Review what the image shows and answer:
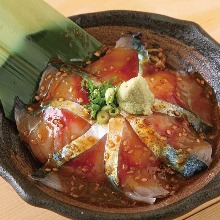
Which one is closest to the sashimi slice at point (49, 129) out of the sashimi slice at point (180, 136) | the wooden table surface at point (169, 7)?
the sashimi slice at point (180, 136)

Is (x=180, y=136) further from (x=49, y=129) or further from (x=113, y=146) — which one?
(x=49, y=129)

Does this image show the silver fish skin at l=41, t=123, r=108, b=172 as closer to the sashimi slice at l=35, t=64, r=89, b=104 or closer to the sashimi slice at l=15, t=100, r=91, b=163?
the sashimi slice at l=15, t=100, r=91, b=163

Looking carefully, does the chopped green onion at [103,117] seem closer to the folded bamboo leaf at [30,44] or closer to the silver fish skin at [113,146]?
the silver fish skin at [113,146]

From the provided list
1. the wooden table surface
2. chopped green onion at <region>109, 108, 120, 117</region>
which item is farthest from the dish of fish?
the wooden table surface

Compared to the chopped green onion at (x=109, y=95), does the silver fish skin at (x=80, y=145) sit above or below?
below

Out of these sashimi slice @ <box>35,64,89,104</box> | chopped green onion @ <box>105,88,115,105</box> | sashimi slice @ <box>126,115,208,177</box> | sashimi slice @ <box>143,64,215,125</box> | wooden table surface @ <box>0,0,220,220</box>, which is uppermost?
wooden table surface @ <box>0,0,220,220</box>
